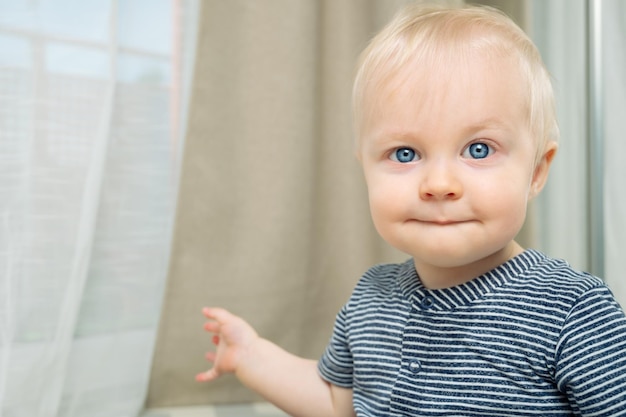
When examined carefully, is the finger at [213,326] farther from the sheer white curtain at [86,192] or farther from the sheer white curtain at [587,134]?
the sheer white curtain at [587,134]

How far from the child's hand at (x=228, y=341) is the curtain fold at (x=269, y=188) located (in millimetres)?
157

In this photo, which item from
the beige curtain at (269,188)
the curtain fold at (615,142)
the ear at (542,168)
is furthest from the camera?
the beige curtain at (269,188)

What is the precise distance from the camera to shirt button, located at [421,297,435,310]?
83 centimetres

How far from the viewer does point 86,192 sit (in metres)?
1.05

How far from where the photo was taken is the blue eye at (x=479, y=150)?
29.9 inches

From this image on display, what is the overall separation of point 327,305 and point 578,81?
0.65 metres

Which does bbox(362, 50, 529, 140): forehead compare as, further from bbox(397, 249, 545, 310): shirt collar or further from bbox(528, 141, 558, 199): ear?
bbox(397, 249, 545, 310): shirt collar

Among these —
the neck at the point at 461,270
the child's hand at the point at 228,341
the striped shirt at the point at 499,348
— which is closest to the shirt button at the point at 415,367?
the striped shirt at the point at 499,348

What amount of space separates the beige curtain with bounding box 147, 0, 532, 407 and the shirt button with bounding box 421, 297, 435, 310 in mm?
494

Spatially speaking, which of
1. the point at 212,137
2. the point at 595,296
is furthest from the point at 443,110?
the point at 212,137

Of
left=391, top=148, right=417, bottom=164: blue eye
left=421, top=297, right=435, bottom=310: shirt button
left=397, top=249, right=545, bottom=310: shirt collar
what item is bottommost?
left=421, top=297, right=435, bottom=310: shirt button

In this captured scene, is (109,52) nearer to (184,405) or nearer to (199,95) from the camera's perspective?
(199,95)

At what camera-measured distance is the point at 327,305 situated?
1.34 metres

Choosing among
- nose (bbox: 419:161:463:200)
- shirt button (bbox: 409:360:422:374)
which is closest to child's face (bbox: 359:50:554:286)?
nose (bbox: 419:161:463:200)
